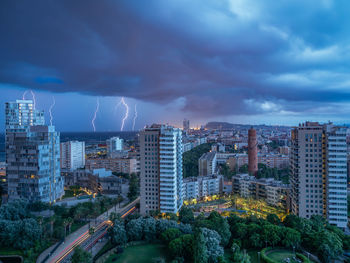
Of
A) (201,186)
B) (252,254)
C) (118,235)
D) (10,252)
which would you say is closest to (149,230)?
(118,235)

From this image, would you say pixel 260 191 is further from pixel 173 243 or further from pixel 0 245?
pixel 0 245

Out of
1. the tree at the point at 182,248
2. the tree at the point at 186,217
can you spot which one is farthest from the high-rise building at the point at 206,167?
the tree at the point at 182,248

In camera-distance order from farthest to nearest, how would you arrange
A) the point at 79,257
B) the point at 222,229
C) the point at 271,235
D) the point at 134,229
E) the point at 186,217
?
the point at 186,217
the point at 134,229
the point at 222,229
the point at 271,235
the point at 79,257

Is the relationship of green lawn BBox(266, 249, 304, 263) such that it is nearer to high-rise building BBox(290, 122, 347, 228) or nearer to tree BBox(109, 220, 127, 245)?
high-rise building BBox(290, 122, 347, 228)

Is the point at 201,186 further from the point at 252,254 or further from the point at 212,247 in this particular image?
the point at 212,247

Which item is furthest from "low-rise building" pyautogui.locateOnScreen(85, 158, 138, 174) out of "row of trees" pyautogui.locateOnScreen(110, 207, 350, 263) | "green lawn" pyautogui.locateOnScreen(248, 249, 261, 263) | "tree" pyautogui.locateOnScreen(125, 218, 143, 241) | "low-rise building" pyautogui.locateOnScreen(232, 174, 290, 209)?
"green lawn" pyautogui.locateOnScreen(248, 249, 261, 263)

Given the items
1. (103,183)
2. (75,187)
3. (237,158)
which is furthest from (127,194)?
(237,158)

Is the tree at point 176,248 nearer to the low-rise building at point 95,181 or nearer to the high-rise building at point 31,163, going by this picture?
the high-rise building at point 31,163

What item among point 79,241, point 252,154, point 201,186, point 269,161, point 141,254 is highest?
point 252,154
